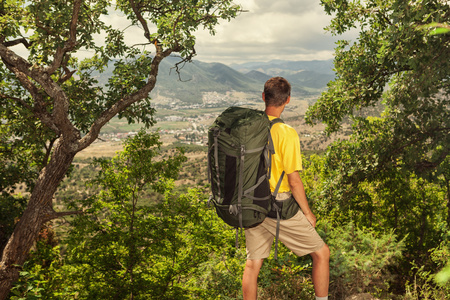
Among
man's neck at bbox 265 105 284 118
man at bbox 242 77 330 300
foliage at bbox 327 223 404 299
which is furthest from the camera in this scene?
foliage at bbox 327 223 404 299

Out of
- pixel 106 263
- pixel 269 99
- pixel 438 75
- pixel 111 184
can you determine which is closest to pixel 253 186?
pixel 269 99

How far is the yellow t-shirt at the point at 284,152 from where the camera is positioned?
9.04 ft

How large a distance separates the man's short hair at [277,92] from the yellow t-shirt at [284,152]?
0.89 ft

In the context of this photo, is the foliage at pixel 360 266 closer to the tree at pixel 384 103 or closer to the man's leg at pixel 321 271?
the man's leg at pixel 321 271

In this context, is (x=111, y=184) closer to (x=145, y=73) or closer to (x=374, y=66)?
(x=145, y=73)

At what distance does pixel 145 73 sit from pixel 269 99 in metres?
6.07

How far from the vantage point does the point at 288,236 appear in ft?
9.75

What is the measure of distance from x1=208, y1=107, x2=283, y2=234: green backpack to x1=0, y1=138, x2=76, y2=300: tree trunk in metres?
5.50

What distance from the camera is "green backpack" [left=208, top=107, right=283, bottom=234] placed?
8.89ft

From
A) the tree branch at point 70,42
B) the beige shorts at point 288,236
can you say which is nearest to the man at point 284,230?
the beige shorts at point 288,236

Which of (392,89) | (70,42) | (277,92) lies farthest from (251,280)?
(392,89)

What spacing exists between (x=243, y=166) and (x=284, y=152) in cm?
42

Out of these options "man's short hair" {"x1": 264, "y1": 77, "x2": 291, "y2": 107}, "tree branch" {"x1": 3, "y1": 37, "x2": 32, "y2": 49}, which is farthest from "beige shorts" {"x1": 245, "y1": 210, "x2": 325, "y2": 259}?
"tree branch" {"x1": 3, "y1": 37, "x2": 32, "y2": 49}

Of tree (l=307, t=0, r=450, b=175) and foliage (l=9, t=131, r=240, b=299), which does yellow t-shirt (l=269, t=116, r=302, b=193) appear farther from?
foliage (l=9, t=131, r=240, b=299)
